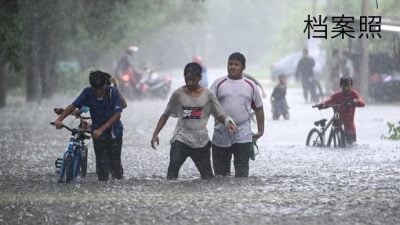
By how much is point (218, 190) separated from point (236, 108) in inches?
55.7

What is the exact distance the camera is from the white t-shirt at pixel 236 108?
13039 millimetres

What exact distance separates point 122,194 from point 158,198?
614 mm

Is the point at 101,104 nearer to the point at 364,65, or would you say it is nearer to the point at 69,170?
the point at 69,170

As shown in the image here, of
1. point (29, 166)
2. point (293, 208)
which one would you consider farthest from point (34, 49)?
point (293, 208)

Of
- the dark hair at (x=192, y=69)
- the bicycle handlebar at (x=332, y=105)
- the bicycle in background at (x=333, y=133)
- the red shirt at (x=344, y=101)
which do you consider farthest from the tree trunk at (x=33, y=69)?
the dark hair at (x=192, y=69)

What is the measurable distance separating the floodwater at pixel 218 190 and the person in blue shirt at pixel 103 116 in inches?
12.3

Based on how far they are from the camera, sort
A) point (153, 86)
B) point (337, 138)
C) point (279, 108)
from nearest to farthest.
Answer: point (337, 138)
point (279, 108)
point (153, 86)

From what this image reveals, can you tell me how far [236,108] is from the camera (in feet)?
42.8

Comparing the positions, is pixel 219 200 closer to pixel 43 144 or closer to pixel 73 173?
pixel 73 173

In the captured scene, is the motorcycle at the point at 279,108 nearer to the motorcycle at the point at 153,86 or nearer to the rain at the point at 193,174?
the rain at the point at 193,174

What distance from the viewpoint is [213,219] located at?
966 cm

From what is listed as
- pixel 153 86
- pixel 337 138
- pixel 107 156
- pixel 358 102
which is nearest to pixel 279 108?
pixel 337 138

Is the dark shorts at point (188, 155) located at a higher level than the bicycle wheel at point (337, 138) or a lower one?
lower

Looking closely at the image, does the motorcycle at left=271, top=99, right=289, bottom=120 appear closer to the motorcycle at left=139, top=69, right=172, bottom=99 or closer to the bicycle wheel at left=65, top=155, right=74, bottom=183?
the motorcycle at left=139, top=69, right=172, bottom=99
